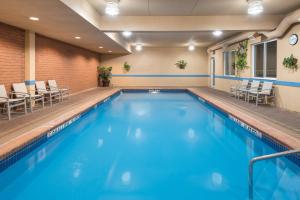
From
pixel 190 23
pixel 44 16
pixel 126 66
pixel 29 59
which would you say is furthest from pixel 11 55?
pixel 126 66

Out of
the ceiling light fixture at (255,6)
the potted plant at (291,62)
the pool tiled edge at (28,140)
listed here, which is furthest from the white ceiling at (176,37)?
the pool tiled edge at (28,140)

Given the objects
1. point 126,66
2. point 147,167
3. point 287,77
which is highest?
point 126,66

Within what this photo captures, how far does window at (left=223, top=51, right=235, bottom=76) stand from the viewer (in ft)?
38.7

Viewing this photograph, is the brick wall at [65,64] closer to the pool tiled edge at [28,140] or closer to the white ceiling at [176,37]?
the white ceiling at [176,37]

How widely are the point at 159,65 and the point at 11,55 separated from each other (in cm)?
1054

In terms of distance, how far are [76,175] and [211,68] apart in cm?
1303

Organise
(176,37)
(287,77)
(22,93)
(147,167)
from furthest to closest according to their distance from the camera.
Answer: (176,37), (287,77), (22,93), (147,167)

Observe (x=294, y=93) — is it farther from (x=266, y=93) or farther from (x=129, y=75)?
(x=129, y=75)

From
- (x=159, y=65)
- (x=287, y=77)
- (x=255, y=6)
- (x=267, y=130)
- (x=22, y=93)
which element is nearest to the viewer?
(x=267, y=130)

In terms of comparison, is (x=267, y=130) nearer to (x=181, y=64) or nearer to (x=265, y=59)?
(x=265, y=59)

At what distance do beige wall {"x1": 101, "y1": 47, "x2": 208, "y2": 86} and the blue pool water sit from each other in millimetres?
10464

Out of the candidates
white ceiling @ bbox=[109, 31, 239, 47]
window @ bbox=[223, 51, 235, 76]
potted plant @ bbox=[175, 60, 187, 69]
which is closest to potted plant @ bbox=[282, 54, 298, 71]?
white ceiling @ bbox=[109, 31, 239, 47]

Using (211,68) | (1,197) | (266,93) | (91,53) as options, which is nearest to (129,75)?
(91,53)

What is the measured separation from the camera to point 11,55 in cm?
655
